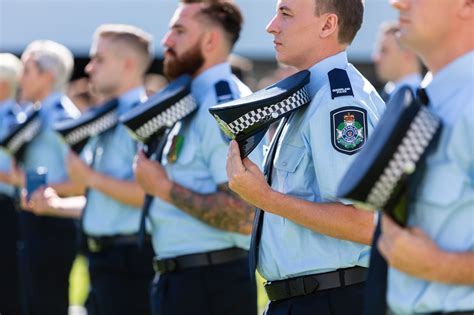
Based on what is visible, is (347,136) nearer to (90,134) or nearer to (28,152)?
(90,134)

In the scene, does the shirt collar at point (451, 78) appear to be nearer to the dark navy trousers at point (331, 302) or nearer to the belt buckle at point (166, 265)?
the dark navy trousers at point (331, 302)

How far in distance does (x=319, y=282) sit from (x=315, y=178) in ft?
1.34

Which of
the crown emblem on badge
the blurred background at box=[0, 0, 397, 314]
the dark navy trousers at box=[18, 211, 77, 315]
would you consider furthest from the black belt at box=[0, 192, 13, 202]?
the blurred background at box=[0, 0, 397, 314]

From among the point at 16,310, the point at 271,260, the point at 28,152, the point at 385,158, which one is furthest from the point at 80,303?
the point at 385,158

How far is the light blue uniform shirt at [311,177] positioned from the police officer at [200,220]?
1.14 metres

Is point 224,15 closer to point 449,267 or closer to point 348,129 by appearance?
→ point 348,129

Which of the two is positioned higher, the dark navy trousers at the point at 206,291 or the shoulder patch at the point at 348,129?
the shoulder patch at the point at 348,129

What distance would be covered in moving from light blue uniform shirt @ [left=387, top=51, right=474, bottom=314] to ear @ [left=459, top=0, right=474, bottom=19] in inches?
4.5

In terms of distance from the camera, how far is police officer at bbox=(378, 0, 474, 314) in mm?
2732

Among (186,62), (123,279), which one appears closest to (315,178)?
(186,62)

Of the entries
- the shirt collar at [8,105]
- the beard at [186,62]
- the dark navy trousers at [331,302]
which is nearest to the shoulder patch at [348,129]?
the dark navy trousers at [331,302]

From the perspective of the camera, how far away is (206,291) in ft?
17.1

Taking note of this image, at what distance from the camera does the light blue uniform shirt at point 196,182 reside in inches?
207

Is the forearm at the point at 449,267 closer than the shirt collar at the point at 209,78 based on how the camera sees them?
Yes
